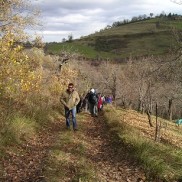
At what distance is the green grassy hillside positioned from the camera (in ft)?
466

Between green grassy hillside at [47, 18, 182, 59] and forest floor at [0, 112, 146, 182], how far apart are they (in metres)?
121

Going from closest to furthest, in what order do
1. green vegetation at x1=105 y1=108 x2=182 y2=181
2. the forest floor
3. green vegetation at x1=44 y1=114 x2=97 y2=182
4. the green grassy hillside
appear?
green vegetation at x1=44 y1=114 x2=97 y2=182, the forest floor, green vegetation at x1=105 y1=108 x2=182 y2=181, the green grassy hillside

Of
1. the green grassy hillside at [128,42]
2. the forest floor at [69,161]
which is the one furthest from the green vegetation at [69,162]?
the green grassy hillside at [128,42]

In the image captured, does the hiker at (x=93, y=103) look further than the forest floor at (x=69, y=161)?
Yes

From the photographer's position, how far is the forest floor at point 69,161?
8.77 meters

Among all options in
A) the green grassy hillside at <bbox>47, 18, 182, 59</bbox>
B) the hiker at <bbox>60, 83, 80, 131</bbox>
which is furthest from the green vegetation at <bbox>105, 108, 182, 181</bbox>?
the green grassy hillside at <bbox>47, 18, 182, 59</bbox>

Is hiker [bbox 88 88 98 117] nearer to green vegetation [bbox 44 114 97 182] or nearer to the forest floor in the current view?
the forest floor

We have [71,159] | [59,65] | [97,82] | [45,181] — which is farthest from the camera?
[97,82]

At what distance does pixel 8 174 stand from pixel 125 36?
17172 cm

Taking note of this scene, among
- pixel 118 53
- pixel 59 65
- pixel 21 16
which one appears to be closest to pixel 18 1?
pixel 21 16

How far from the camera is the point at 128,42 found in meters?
169

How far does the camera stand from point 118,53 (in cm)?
14875

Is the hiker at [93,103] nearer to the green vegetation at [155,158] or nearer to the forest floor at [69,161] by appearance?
the forest floor at [69,161]

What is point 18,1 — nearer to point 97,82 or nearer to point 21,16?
point 21,16
